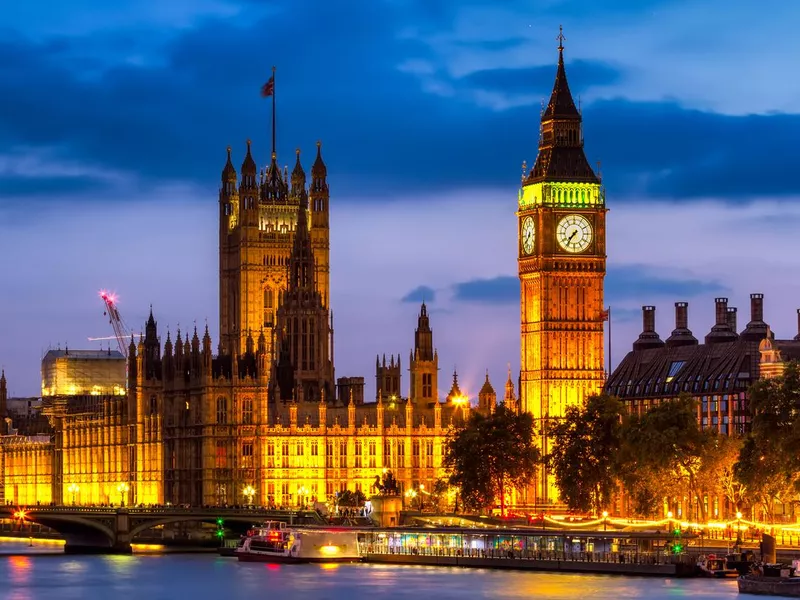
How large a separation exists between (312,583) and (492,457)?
4464cm

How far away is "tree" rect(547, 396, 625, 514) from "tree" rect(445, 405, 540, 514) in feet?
26.4

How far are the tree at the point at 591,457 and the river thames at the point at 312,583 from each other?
72.6 feet

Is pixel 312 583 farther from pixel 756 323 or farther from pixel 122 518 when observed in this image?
pixel 756 323

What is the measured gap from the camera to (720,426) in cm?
19212

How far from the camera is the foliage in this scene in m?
152

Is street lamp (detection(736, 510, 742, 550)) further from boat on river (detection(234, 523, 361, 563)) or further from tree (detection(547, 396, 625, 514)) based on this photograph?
boat on river (detection(234, 523, 361, 563))

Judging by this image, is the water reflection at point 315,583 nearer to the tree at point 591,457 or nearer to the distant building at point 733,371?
the tree at point 591,457

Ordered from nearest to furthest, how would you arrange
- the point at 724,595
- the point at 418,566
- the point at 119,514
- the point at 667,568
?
1. the point at 724,595
2. the point at 667,568
3. the point at 418,566
4. the point at 119,514

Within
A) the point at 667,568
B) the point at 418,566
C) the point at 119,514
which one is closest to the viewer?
the point at 667,568

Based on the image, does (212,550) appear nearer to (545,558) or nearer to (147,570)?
(147,570)

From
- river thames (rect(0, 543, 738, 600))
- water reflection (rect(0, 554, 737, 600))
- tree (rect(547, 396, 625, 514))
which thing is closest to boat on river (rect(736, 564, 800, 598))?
water reflection (rect(0, 554, 737, 600))

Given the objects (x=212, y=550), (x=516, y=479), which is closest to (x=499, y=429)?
(x=516, y=479)

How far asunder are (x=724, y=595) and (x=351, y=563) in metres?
40.1

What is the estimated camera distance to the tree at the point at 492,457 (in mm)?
193750
